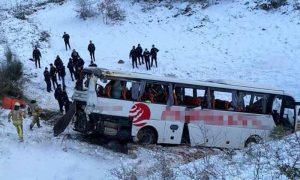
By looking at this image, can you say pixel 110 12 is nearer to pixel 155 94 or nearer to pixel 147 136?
pixel 155 94

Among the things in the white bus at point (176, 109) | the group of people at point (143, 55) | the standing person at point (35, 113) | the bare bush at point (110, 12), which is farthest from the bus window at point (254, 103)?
the bare bush at point (110, 12)

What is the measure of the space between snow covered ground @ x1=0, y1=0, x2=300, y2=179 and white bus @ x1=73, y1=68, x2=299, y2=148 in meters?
2.45

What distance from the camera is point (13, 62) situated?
24.6m

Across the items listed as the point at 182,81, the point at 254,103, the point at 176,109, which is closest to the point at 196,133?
the point at 176,109

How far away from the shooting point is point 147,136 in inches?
707

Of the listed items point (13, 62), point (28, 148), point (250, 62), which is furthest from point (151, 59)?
point (28, 148)

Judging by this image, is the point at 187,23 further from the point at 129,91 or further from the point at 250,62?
the point at 129,91

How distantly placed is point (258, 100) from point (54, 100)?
9.99 meters

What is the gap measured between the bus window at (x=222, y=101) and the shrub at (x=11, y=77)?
9419mm

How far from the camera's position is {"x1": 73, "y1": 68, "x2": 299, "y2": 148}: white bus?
1733 cm

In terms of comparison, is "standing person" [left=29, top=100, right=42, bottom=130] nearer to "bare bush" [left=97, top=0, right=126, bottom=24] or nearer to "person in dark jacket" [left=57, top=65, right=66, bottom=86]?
"person in dark jacket" [left=57, top=65, right=66, bottom=86]

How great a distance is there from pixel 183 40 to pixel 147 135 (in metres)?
17.5

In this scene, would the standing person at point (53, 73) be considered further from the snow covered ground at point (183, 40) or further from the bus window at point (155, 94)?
the bus window at point (155, 94)

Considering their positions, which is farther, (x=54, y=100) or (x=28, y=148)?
(x=54, y=100)
